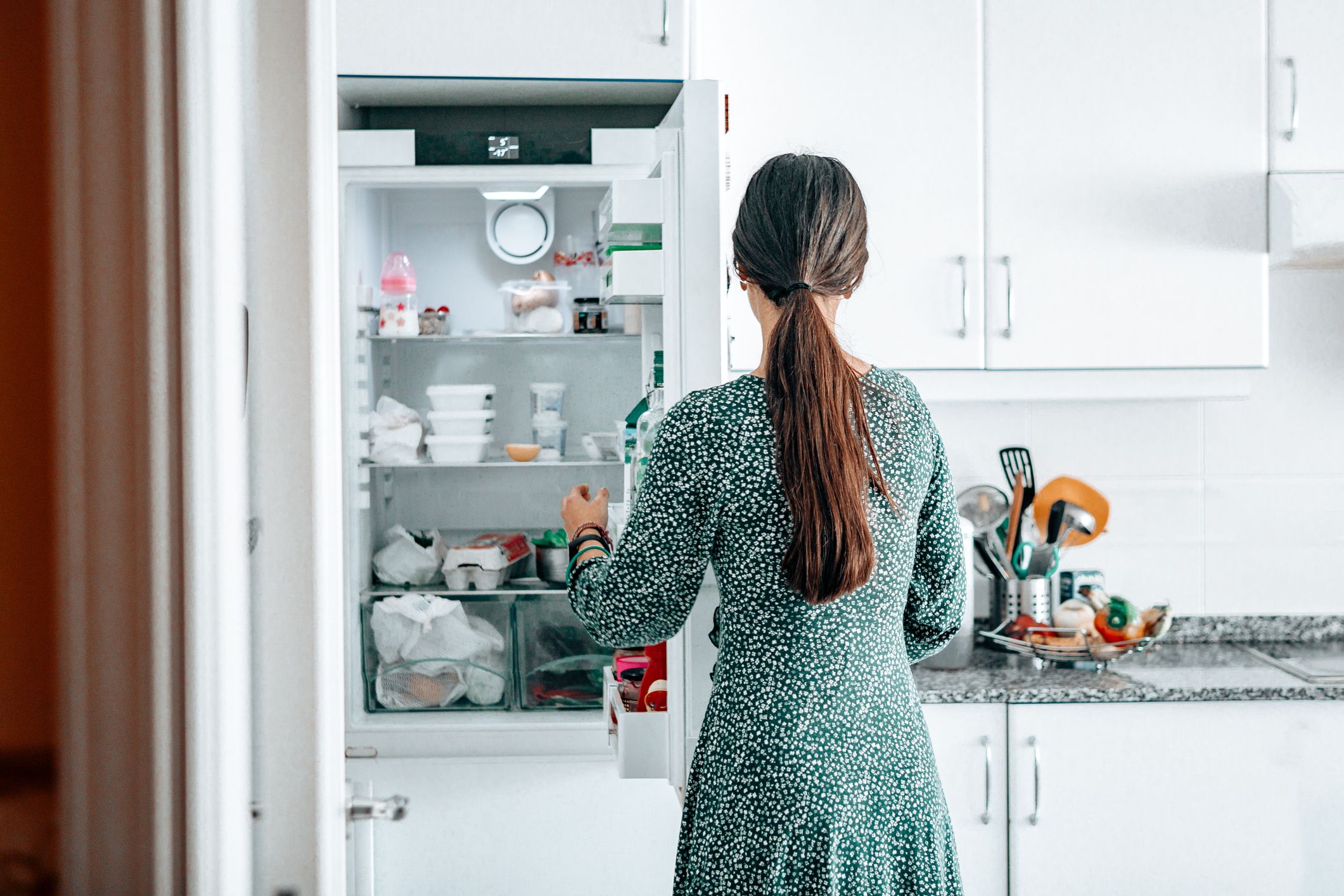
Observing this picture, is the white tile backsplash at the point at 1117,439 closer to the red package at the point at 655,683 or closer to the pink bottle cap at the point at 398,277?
the red package at the point at 655,683

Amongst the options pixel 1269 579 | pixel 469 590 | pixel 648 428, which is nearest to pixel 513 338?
pixel 469 590

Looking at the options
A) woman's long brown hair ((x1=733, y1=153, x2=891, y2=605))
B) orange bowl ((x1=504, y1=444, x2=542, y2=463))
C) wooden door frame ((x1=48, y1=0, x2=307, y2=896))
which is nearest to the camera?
wooden door frame ((x1=48, y1=0, x2=307, y2=896))

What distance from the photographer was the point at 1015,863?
1.77 m

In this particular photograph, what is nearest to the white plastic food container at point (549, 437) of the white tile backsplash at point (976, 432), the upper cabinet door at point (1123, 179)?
the white tile backsplash at point (976, 432)

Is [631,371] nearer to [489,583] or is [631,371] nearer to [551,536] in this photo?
[551,536]

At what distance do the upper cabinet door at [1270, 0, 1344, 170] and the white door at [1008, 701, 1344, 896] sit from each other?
0.99 metres

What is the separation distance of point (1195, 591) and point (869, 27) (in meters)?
1.33

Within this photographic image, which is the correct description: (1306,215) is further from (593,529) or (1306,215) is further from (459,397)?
(459,397)

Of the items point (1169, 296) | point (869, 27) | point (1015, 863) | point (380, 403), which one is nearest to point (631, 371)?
point (380, 403)

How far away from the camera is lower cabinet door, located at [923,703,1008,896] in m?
1.77

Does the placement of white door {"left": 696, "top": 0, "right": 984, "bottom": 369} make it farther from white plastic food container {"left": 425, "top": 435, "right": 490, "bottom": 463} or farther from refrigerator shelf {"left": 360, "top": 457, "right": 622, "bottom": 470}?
white plastic food container {"left": 425, "top": 435, "right": 490, "bottom": 463}

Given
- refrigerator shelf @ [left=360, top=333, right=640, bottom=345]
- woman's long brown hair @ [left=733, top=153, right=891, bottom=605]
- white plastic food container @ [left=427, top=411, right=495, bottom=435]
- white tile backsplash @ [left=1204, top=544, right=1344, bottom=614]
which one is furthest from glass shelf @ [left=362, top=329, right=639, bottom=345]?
white tile backsplash @ [left=1204, top=544, right=1344, bottom=614]

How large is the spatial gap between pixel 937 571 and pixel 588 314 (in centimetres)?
115

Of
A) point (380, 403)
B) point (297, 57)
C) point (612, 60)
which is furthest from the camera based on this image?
point (380, 403)
